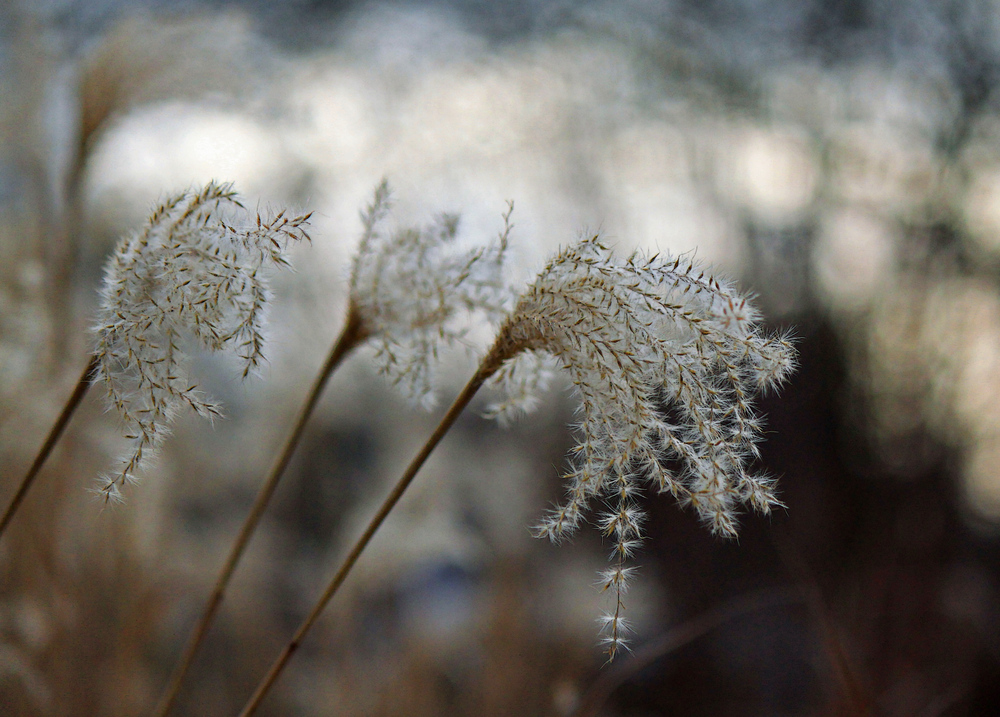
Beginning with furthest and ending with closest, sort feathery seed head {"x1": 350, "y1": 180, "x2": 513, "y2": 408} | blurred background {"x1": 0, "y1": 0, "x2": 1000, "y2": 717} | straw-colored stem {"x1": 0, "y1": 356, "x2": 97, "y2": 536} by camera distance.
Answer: blurred background {"x1": 0, "y1": 0, "x2": 1000, "y2": 717}, feathery seed head {"x1": 350, "y1": 180, "x2": 513, "y2": 408}, straw-colored stem {"x1": 0, "y1": 356, "x2": 97, "y2": 536}

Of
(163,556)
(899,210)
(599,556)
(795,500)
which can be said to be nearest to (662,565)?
(599,556)

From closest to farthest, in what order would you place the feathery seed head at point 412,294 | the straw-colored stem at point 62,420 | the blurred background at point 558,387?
the straw-colored stem at point 62,420 → the feathery seed head at point 412,294 → the blurred background at point 558,387

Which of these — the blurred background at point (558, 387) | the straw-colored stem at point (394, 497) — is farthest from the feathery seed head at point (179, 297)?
the blurred background at point (558, 387)

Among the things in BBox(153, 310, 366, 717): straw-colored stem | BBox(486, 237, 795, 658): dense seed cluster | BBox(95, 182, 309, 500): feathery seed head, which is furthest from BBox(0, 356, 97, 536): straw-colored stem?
BBox(486, 237, 795, 658): dense seed cluster

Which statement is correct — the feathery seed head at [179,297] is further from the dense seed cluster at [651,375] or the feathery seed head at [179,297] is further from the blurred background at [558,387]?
the blurred background at [558,387]

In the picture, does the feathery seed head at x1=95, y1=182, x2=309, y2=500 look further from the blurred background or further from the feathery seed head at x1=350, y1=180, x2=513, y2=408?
the blurred background

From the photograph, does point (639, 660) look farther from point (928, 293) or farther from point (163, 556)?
point (928, 293)
